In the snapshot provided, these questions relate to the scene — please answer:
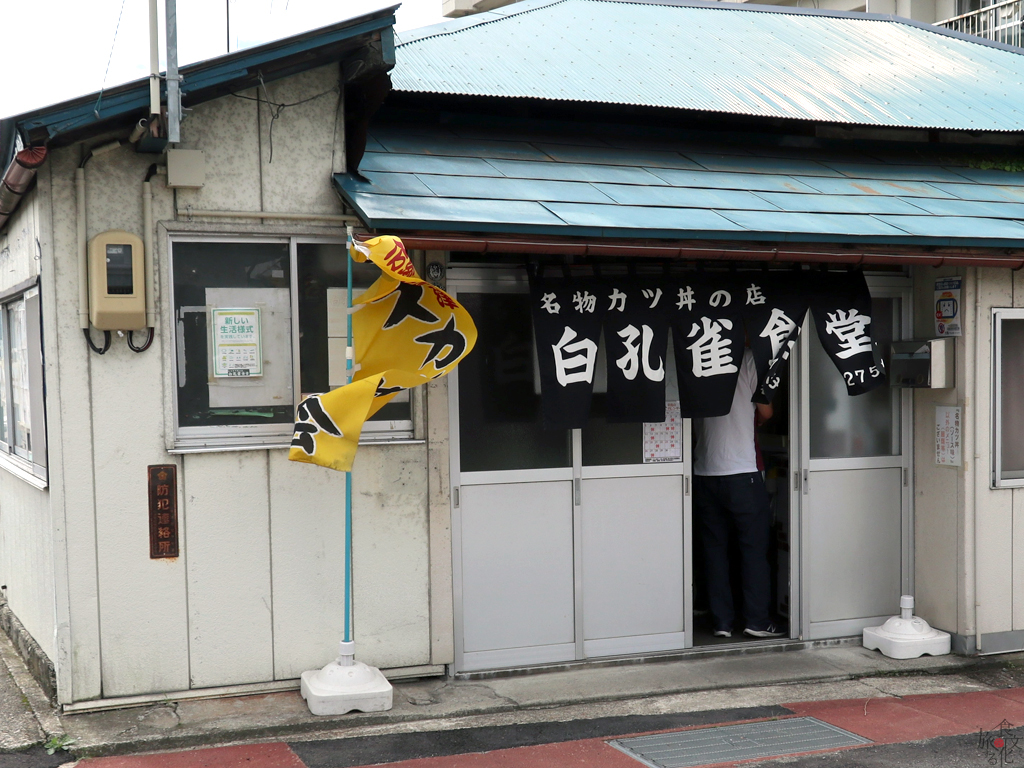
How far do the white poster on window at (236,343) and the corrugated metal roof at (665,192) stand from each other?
109 cm

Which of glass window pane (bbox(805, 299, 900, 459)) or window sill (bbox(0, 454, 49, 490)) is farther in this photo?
glass window pane (bbox(805, 299, 900, 459))

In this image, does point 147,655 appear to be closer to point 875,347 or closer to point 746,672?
point 746,672

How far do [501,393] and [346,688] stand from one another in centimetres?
237

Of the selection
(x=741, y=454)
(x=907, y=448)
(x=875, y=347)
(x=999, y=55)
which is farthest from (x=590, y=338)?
(x=999, y=55)

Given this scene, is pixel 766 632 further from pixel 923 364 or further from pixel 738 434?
pixel 923 364

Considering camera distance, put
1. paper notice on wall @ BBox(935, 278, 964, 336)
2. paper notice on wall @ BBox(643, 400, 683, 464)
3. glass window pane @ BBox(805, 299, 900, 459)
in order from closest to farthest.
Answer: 1. paper notice on wall @ BBox(643, 400, 683, 464)
2. paper notice on wall @ BBox(935, 278, 964, 336)
3. glass window pane @ BBox(805, 299, 900, 459)

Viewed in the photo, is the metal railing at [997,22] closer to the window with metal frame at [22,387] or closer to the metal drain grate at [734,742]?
the metal drain grate at [734,742]

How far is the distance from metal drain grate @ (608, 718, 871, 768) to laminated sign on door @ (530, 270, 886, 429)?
2.19 meters

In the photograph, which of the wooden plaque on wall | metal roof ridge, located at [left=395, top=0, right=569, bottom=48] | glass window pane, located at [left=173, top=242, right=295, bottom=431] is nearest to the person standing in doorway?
glass window pane, located at [left=173, top=242, right=295, bottom=431]

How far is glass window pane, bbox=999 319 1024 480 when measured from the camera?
783 cm

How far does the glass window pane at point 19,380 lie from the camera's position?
7348 millimetres

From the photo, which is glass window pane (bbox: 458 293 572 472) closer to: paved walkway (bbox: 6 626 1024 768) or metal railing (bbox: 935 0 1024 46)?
paved walkway (bbox: 6 626 1024 768)

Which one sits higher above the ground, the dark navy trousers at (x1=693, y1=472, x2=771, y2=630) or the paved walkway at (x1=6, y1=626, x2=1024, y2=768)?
the dark navy trousers at (x1=693, y1=472, x2=771, y2=630)

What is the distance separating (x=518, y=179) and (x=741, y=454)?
2.99 m
